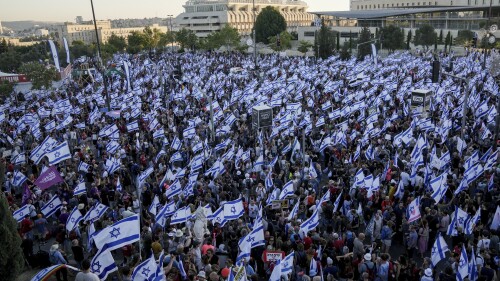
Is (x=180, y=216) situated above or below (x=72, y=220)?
below

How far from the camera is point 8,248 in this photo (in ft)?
28.5

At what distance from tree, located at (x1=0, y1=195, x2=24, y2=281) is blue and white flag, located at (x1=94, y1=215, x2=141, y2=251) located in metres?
1.51

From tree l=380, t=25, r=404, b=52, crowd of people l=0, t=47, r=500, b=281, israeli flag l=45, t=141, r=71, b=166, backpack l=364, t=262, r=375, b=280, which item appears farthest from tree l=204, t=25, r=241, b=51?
backpack l=364, t=262, r=375, b=280

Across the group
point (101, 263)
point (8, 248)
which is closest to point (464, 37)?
point (101, 263)

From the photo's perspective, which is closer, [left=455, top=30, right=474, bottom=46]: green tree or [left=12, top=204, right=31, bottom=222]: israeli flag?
[left=12, top=204, right=31, bottom=222]: israeli flag

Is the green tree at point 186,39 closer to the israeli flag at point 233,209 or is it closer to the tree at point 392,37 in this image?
the tree at point 392,37

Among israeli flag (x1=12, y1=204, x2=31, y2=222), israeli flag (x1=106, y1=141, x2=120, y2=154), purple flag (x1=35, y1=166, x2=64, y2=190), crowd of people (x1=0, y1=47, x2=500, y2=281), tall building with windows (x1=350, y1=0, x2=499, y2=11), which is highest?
tall building with windows (x1=350, y1=0, x2=499, y2=11)

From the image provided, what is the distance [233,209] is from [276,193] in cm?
221

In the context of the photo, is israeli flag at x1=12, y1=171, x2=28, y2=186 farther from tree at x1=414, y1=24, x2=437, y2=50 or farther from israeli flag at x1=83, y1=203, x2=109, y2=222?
tree at x1=414, y1=24, x2=437, y2=50

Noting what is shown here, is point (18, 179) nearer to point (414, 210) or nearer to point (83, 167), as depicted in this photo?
point (83, 167)

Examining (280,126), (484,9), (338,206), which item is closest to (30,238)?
(338,206)

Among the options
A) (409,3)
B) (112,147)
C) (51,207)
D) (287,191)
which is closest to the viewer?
(51,207)

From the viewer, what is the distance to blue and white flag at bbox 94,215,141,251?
9.54m

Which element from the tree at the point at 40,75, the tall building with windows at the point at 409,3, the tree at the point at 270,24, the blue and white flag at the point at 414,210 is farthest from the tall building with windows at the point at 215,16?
the blue and white flag at the point at 414,210
